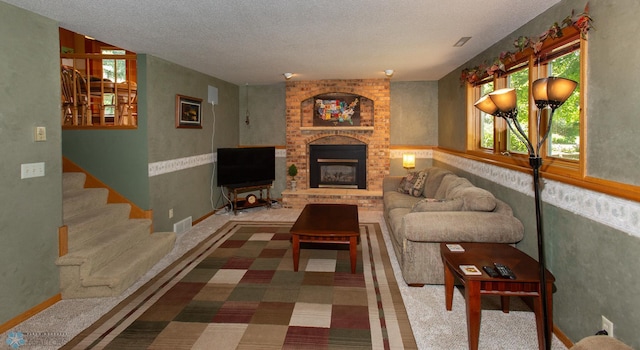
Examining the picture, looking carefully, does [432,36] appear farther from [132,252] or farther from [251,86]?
[251,86]

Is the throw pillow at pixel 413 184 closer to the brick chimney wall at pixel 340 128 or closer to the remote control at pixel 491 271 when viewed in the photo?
the brick chimney wall at pixel 340 128

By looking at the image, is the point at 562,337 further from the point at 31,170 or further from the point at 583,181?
the point at 31,170

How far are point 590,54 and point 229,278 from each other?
355 cm

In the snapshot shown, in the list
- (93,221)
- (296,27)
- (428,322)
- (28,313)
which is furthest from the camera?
(93,221)

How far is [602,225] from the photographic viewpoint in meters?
2.22

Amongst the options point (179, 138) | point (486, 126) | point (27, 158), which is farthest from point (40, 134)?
point (486, 126)

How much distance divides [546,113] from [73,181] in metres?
5.24

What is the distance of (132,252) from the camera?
13.2ft

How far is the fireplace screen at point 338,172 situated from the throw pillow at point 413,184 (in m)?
1.51

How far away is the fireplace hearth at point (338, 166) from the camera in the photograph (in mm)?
7457

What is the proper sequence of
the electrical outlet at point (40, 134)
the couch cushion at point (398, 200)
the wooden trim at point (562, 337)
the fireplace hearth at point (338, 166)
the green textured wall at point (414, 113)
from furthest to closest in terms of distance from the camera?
the fireplace hearth at point (338, 166)
the green textured wall at point (414, 113)
the couch cushion at point (398, 200)
the electrical outlet at point (40, 134)
the wooden trim at point (562, 337)

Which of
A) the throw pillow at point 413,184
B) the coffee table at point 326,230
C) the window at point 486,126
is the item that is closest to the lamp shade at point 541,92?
the coffee table at point 326,230

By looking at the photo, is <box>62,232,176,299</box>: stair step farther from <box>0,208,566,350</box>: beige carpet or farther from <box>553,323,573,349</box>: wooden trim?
<box>553,323,573,349</box>: wooden trim

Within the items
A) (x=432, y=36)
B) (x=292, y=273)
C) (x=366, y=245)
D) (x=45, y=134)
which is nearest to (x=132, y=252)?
(x=45, y=134)
